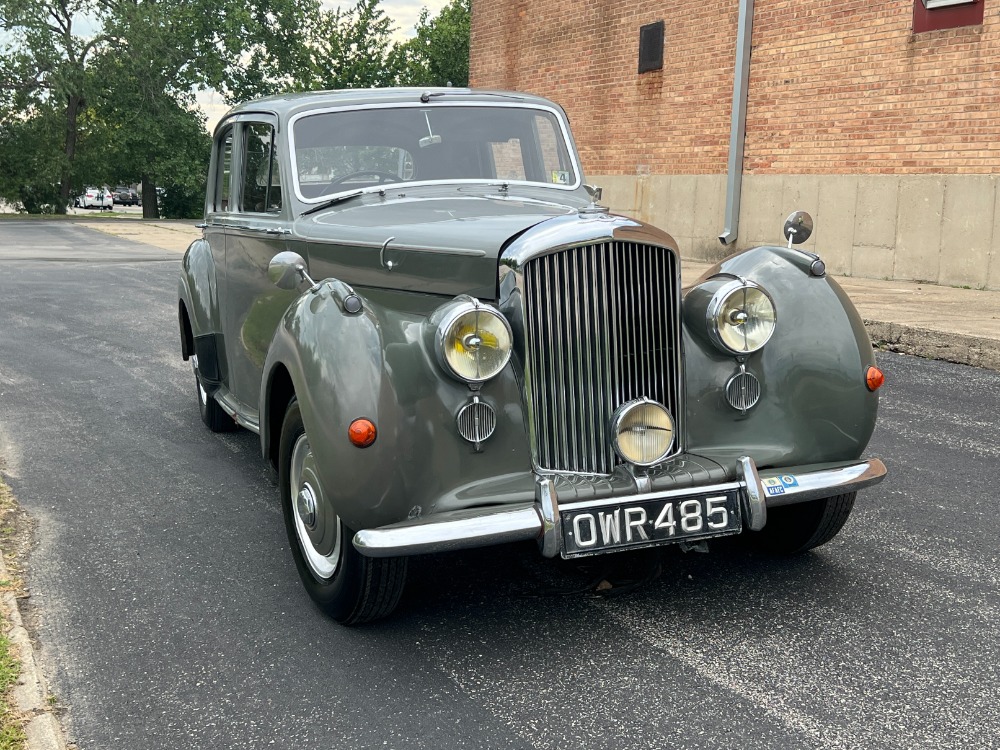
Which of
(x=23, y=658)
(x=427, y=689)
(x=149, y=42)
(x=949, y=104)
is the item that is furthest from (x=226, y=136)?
(x=149, y=42)

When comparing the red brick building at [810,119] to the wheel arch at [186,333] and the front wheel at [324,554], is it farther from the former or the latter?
the front wheel at [324,554]

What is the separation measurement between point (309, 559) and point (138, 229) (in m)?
27.1

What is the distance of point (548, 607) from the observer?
3.60m

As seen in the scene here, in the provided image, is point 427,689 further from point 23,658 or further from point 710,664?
point 23,658

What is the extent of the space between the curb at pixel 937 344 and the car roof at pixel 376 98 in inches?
183

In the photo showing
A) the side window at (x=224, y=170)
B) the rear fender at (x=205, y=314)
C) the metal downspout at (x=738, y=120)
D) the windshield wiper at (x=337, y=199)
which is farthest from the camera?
the metal downspout at (x=738, y=120)

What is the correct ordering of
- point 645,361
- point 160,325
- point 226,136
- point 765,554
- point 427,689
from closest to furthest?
1. point 427,689
2. point 645,361
3. point 765,554
4. point 226,136
5. point 160,325

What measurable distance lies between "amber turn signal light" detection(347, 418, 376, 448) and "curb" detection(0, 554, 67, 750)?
1.13 metres

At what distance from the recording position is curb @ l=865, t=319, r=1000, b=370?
8.12 m

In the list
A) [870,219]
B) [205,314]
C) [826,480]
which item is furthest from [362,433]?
[870,219]

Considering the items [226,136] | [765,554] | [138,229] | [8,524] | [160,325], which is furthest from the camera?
[138,229]

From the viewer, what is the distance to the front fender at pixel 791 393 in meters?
3.64

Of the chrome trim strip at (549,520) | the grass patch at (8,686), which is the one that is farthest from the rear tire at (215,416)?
the chrome trim strip at (549,520)

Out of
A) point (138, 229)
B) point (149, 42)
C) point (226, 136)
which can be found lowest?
point (138, 229)
